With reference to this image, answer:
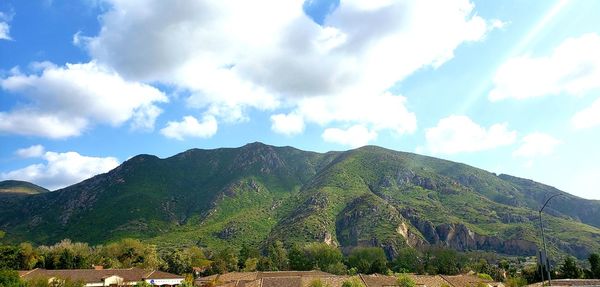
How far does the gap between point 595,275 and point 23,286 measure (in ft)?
357

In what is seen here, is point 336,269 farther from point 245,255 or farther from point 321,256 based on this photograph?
point 245,255

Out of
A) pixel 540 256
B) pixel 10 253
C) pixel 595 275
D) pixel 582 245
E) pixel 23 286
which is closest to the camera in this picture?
pixel 540 256

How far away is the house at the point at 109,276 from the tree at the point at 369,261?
5423 cm

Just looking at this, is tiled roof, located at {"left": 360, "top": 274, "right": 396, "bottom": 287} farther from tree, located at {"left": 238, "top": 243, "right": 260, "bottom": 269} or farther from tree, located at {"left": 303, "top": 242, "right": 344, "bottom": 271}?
tree, located at {"left": 238, "top": 243, "right": 260, "bottom": 269}

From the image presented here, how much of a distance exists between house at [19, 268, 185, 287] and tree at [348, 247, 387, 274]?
178 ft

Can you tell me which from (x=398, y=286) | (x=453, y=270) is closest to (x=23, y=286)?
(x=398, y=286)

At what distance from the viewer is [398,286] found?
8219cm

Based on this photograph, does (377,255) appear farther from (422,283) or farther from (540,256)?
(540,256)

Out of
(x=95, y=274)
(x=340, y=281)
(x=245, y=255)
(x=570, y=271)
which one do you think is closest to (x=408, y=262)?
(x=570, y=271)

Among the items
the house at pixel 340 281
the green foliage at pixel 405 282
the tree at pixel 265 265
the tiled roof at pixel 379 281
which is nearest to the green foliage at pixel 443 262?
the house at pixel 340 281

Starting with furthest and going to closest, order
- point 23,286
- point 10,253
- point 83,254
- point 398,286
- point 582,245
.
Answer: point 582,245 < point 83,254 < point 10,253 < point 398,286 < point 23,286

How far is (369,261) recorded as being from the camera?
468 feet

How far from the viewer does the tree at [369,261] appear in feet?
429

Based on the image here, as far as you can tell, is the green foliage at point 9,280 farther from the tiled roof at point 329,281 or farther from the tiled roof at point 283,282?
the tiled roof at point 329,281
